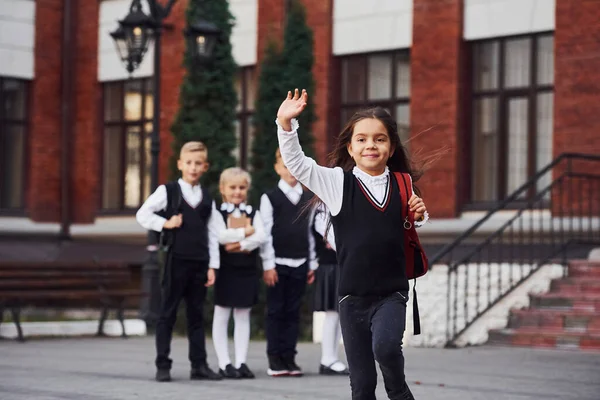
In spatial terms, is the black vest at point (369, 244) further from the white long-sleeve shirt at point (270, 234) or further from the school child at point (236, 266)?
the white long-sleeve shirt at point (270, 234)

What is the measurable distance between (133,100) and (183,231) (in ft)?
45.3

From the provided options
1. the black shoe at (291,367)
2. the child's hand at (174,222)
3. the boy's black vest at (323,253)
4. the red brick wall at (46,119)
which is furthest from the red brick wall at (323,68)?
the child's hand at (174,222)

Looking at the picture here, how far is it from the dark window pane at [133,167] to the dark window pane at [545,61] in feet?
28.3

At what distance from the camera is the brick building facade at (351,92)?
17.2 m

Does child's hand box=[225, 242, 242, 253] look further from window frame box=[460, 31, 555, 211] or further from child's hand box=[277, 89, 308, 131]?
window frame box=[460, 31, 555, 211]

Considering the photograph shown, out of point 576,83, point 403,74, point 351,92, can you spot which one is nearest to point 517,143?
point 576,83

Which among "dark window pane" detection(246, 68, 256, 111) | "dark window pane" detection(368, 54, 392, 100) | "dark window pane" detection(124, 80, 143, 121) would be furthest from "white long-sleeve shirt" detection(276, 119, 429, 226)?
"dark window pane" detection(124, 80, 143, 121)

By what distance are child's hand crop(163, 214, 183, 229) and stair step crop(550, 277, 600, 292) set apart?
5.78 m

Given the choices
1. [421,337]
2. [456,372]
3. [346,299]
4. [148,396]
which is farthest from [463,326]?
[346,299]

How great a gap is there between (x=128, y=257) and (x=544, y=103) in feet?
28.8

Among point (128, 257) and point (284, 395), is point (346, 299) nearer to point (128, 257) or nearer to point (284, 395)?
point (284, 395)

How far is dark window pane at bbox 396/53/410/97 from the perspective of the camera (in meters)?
19.0

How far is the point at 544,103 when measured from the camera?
17250 millimetres

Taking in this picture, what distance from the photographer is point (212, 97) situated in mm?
17094
